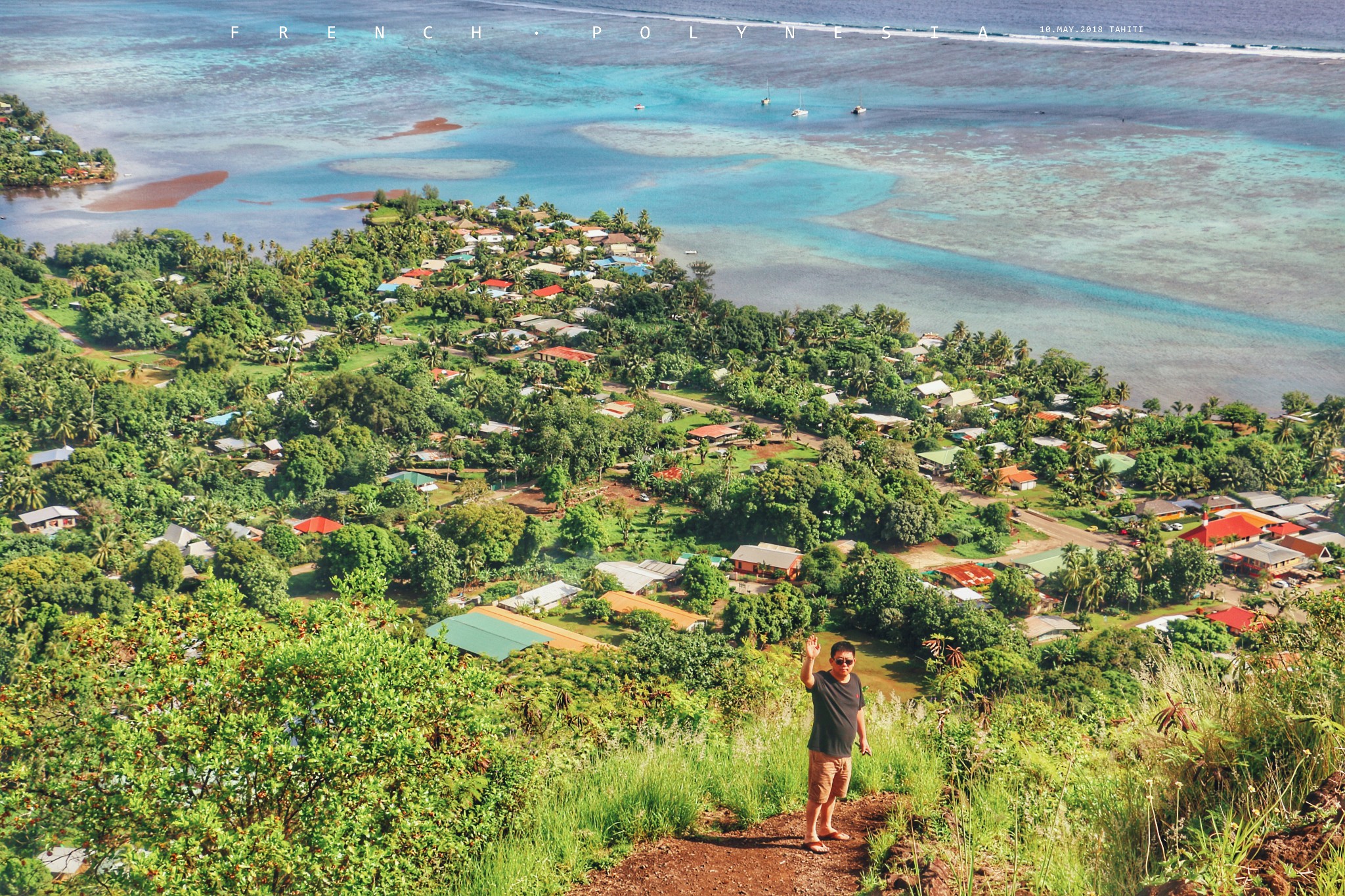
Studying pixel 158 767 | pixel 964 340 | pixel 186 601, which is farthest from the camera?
pixel 964 340

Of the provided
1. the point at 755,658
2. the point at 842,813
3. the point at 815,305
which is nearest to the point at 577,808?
the point at 842,813

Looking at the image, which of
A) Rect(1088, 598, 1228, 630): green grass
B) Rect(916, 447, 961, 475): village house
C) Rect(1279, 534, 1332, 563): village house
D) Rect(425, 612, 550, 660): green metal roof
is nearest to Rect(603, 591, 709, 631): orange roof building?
Rect(425, 612, 550, 660): green metal roof

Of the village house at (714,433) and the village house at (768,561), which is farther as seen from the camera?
the village house at (714,433)

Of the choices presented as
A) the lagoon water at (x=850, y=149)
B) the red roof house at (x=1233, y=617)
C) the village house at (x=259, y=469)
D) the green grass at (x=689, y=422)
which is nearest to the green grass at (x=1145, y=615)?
the red roof house at (x=1233, y=617)

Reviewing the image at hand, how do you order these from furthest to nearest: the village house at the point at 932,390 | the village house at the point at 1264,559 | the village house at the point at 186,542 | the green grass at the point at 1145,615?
the village house at the point at 932,390 < the village house at the point at 186,542 < the village house at the point at 1264,559 < the green grass at the point at 1145,615

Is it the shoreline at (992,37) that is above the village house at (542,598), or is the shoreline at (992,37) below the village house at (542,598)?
above

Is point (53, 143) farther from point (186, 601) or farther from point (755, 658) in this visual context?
point (186, 601)

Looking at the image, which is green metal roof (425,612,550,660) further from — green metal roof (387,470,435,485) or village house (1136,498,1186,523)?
village house (1136,498,1186,523)

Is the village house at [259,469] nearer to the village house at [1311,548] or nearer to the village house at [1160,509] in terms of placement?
the village house at [1160,509]
